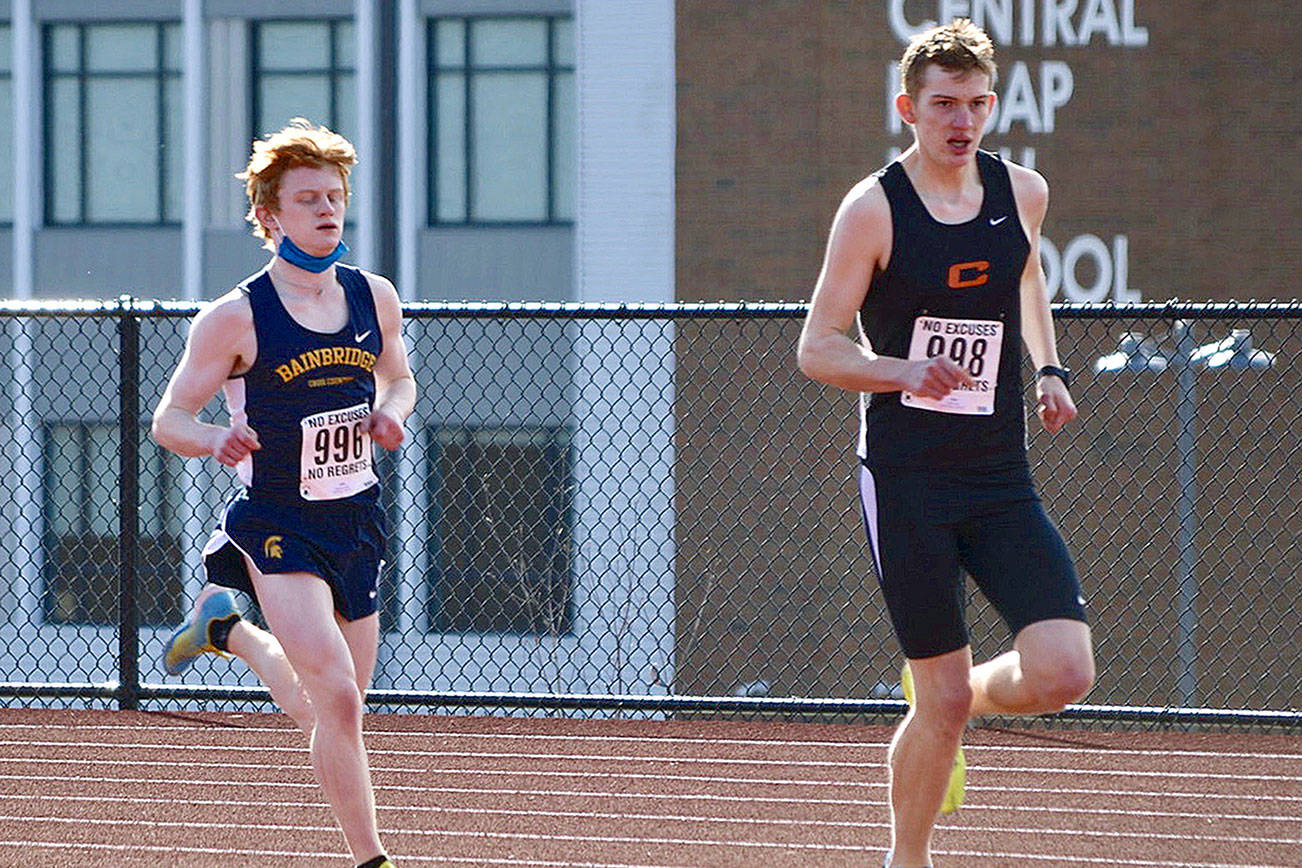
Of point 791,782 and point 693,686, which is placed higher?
point 791,782

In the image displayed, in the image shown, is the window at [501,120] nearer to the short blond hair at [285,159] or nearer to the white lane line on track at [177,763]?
the white lane line on track at [177,763]

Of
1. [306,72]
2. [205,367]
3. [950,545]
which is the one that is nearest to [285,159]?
[205,367]

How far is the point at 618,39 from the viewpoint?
2112cm

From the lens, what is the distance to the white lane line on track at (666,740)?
6.61 m

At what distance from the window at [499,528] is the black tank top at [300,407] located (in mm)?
14224

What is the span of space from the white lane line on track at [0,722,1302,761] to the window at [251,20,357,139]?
1603 cm

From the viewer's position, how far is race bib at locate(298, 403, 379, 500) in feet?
13.7

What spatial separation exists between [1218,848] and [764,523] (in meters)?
14.8

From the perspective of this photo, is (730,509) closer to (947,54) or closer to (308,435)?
(308,435)

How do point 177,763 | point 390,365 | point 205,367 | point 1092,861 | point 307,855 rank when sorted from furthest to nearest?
point 177,763 → point 307,855 → point 1092,861 → point 390,365 → point 205,367

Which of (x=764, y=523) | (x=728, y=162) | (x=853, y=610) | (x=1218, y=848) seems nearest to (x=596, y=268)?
(x=728, y=162)

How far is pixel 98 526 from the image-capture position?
2309 cm

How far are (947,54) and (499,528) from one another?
55.8ft

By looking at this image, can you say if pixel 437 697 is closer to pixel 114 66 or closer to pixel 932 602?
pixel 932 602
